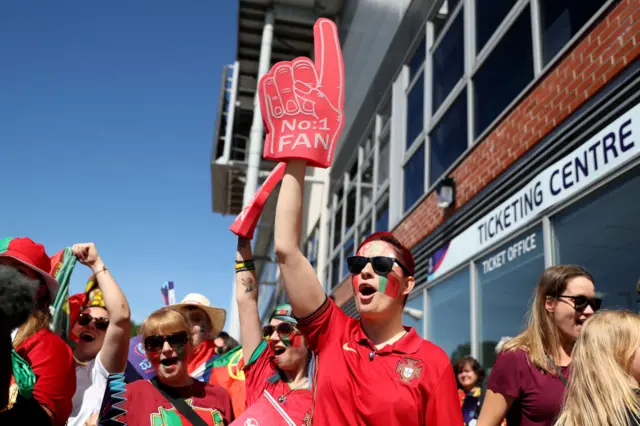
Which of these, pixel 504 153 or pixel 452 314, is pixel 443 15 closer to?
pixel 504 153

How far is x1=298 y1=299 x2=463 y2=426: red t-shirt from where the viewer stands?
72.1 inches

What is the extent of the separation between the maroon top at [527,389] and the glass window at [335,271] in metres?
11.9

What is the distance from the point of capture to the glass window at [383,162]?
37.1 feet

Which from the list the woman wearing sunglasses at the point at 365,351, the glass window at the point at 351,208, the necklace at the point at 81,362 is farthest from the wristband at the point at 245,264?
the glass window at the point at 351,208

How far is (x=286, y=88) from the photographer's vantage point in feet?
6.59

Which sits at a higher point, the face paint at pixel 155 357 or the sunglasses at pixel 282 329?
the sunglasses at pixel 282 329

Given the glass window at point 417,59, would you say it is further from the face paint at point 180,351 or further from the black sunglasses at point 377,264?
the black sunglasses at point 377,264

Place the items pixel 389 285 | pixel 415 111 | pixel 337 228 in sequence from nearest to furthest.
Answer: pixel 389 285 < pixel 415 111 < pixel 337 228

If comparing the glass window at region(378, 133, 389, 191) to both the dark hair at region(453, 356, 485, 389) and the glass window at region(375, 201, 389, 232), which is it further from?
the dark hair at region(453, 356, 485, 389)

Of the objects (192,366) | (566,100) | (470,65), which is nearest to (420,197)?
(470,65)

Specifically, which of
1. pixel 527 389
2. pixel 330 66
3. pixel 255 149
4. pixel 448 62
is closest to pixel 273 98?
pixel 330 66

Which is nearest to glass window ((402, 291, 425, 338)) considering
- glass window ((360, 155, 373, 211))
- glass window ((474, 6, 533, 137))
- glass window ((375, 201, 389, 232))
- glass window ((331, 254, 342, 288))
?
glass window ((375, 201, 389, 232))

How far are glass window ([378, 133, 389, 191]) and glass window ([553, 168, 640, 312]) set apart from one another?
638cm

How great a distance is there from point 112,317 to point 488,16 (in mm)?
6144
